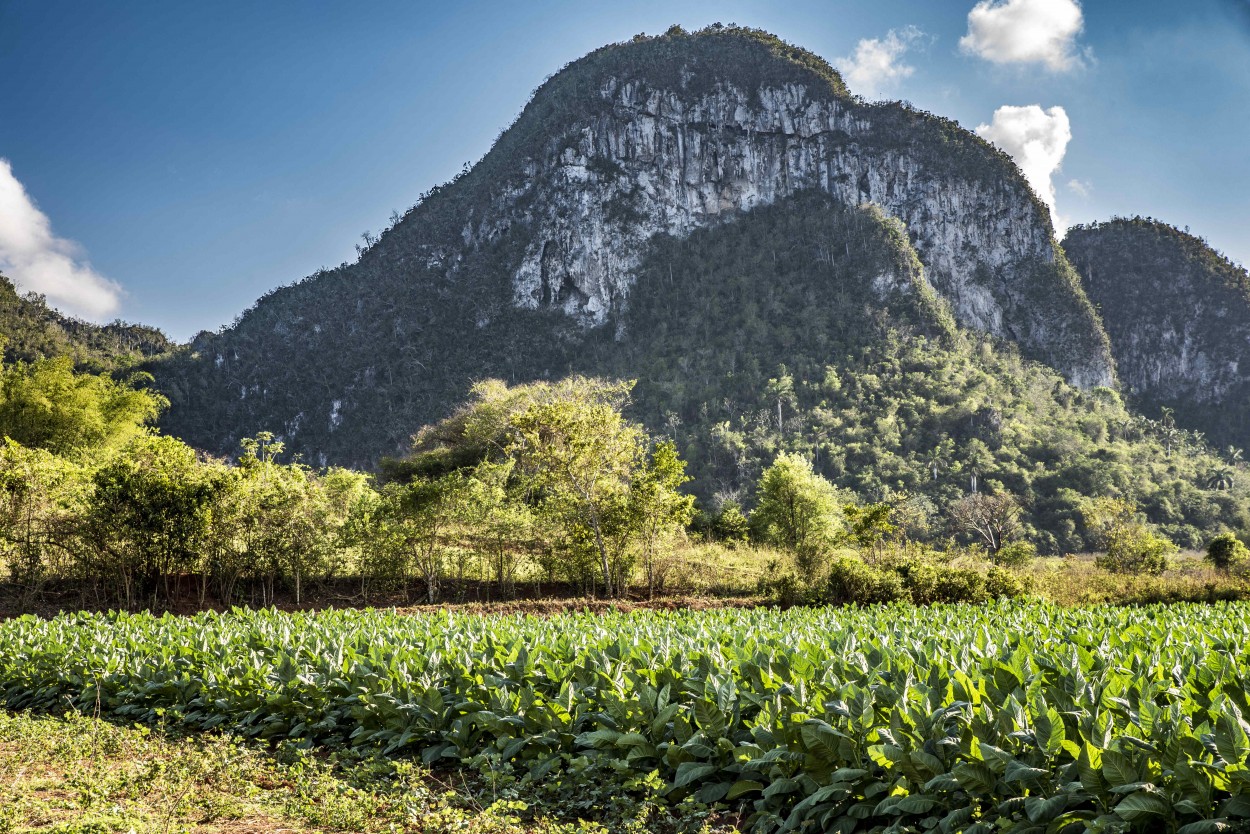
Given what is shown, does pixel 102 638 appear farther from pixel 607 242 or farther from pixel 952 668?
pixel 607 242

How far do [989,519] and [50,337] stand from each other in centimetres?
6256

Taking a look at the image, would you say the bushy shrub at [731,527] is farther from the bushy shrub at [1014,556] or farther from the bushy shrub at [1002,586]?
the bushy shrub at [1014,556]

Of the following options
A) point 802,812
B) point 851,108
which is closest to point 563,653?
point 802,812

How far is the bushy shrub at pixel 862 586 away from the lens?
36.2 feet

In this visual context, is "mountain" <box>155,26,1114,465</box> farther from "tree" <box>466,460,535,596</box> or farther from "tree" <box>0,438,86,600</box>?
"tree" <box>0,438,86,600</box>

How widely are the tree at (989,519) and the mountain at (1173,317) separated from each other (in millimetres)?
55032

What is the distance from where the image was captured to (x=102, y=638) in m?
6.12

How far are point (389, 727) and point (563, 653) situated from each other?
3.61ft

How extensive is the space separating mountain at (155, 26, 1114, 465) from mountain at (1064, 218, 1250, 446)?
35.1 ft

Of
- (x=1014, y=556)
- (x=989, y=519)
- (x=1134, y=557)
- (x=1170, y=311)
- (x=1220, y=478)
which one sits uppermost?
(x=1170, y=311)

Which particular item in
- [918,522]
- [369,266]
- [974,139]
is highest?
[974,139]

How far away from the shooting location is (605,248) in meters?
88.2

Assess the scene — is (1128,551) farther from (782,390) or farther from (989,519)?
(782,390)

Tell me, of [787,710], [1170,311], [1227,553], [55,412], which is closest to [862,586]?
[787,710]
